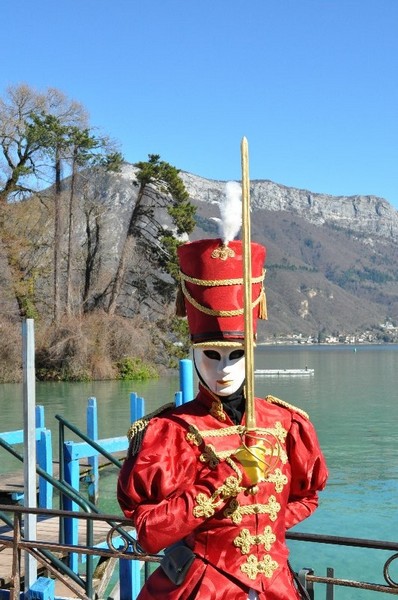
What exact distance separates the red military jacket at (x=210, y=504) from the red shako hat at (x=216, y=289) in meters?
0.25

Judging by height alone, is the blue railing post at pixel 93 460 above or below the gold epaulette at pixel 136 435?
below

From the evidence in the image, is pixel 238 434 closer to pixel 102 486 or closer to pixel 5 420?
pixel 102 486

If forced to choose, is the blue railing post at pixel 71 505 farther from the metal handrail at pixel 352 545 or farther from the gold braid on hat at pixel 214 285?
the gold braid on hat at pixel 214 285

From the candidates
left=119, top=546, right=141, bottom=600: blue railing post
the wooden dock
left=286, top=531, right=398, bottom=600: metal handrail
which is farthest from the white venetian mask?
left=119, top=546, right=141, bottom=600: blue railing post

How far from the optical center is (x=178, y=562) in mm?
2668

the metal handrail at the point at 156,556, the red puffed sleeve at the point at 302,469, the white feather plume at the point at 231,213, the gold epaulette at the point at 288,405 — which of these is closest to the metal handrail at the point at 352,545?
the metal handrail at the point at 156,556

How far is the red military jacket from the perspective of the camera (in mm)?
2629

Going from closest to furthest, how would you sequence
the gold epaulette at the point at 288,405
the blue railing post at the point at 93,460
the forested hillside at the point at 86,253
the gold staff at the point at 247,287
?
the gold staff at the point at 247,287, the gold epaulette at the point at 288,405, the blue railing post at the point at 93,460, the forested hillside at the point at 86,253

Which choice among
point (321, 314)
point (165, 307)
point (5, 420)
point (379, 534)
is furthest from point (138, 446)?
point (321, 314)

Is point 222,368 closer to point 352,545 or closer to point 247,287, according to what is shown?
point 247,287

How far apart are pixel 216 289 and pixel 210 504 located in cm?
72

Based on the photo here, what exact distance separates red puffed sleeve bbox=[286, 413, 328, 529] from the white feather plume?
28.3 inches

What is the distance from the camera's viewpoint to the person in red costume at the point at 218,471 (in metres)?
2.63

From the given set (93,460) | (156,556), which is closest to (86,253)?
(93,460)
